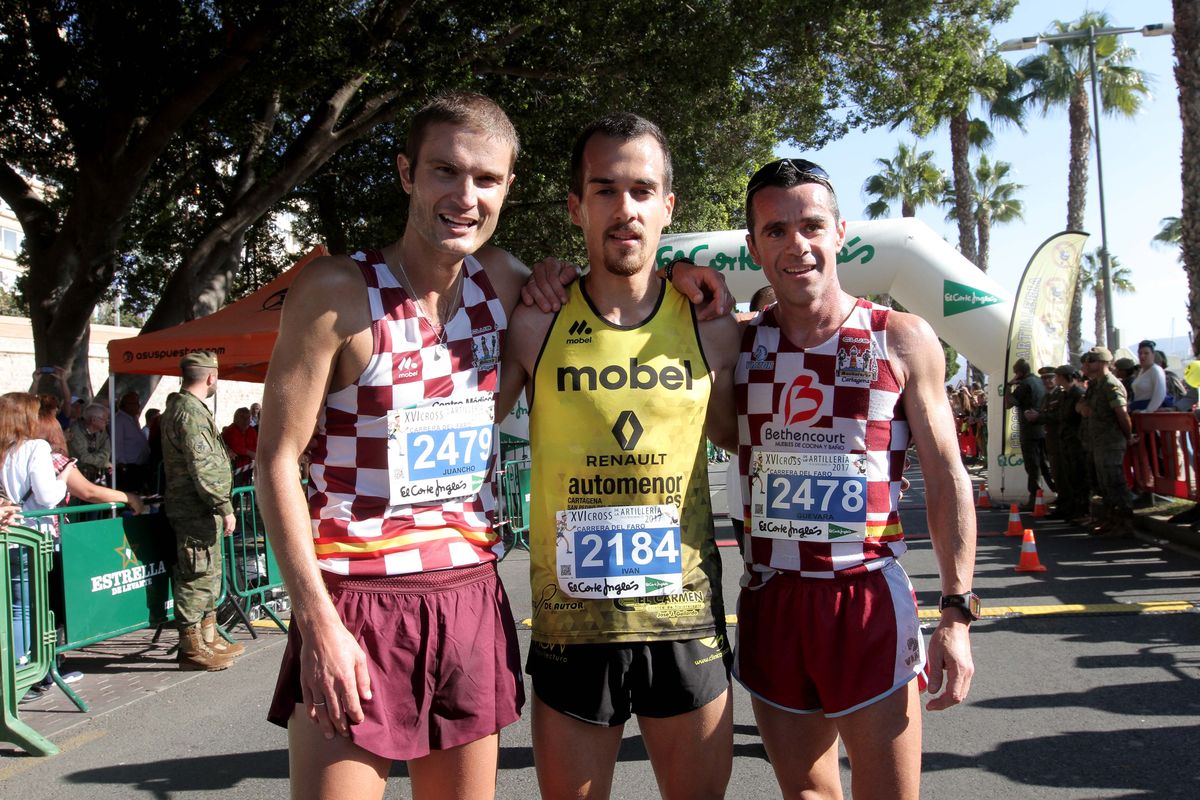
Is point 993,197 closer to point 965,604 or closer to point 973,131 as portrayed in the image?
point 973,131

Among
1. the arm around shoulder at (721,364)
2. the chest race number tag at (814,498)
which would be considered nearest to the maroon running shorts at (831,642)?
the chest race number tag at (814,498)

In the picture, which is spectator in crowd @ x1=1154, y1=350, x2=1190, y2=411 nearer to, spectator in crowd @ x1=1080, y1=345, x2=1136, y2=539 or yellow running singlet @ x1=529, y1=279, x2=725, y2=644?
spectator in crowd @ x1=1080, y1=345, x2=1136, y2=539

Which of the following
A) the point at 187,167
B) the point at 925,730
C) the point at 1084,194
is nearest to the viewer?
the point at 925,730

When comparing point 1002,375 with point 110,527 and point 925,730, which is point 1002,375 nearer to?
point 925,730

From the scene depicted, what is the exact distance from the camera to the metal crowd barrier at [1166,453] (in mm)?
9094

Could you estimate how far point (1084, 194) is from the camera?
2541cm

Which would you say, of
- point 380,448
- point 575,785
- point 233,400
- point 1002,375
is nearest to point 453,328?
point 380,448

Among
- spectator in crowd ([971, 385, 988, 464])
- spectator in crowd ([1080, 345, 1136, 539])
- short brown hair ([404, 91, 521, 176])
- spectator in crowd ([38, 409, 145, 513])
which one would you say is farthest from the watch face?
spectator in crowd ([971, 385, 988, 464])

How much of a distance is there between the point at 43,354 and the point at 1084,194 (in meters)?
24.3

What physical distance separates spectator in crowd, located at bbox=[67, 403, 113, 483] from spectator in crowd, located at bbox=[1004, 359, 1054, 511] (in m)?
10.6

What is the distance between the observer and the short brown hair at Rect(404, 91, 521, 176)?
7.70 ft

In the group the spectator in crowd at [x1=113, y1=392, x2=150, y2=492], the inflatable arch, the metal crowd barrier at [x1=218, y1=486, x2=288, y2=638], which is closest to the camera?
the metal crowd barrier at [x1=218, y1=486, x2=288, y2=638]

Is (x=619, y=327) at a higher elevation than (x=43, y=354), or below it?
below

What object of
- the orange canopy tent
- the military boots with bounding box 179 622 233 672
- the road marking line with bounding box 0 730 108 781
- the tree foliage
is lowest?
the road marking line with bounding box 0 730 108 781
